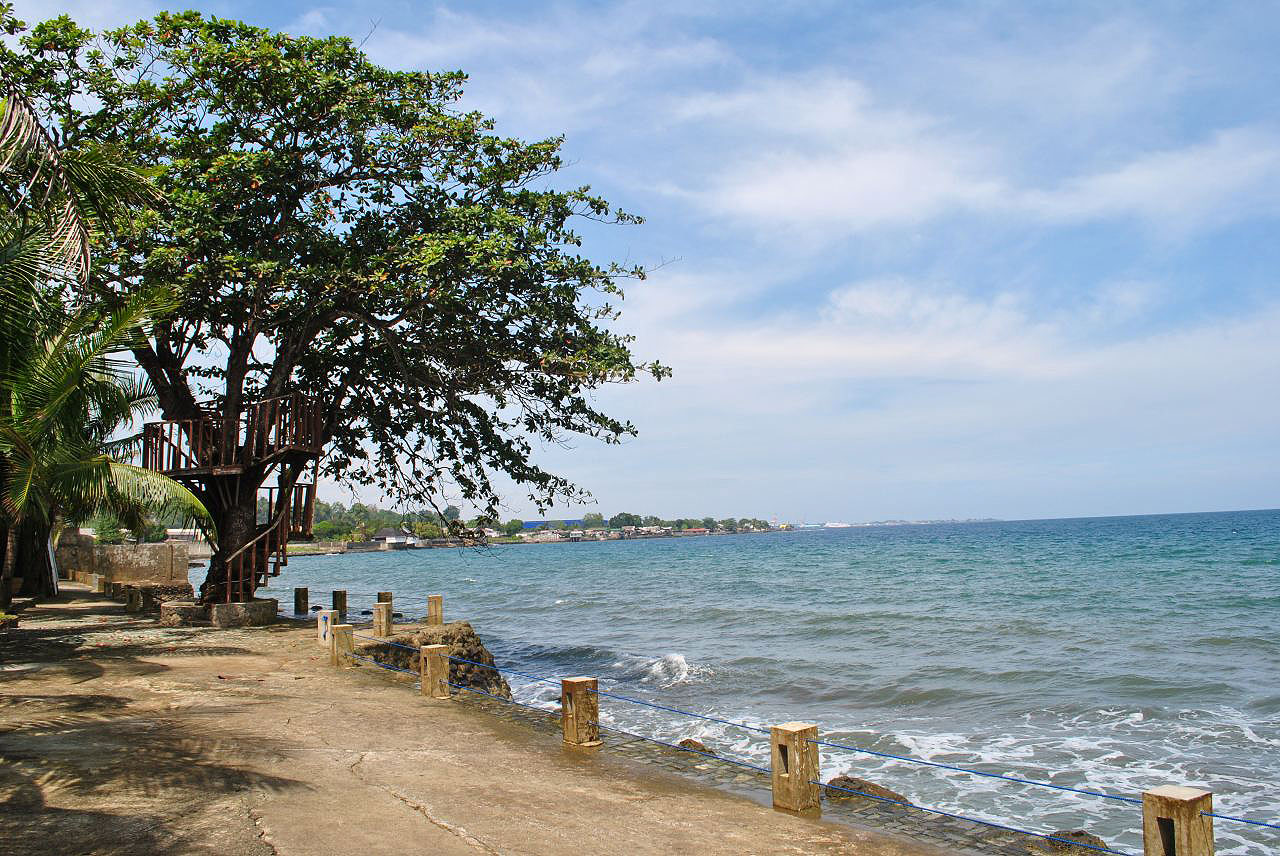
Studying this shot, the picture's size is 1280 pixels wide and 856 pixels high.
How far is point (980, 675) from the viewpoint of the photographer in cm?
1881

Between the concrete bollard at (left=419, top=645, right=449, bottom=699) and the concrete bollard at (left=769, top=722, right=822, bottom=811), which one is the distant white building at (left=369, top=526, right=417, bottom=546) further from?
the concrete bollard at (left=769, top=722, right=822, bottom=811)

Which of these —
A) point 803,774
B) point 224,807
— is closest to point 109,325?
point 224,807

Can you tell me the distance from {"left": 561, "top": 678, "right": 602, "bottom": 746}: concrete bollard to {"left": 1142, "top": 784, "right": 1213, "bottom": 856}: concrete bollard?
219 inches

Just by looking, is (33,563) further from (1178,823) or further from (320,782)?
(1178,823)

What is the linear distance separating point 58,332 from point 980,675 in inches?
682

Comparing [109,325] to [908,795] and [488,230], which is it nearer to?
[488,230]

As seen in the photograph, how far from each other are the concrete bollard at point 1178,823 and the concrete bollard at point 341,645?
1141 centimetres

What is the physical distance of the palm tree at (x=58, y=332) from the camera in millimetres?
8820

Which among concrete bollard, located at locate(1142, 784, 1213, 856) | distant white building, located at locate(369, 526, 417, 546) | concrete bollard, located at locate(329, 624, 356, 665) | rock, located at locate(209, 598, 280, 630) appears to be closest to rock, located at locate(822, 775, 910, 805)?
concrete bollard, located at locate(1142, 784, 1213, 856)

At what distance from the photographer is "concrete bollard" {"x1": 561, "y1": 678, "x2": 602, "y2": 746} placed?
32.4 feet

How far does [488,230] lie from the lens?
17.9 meters

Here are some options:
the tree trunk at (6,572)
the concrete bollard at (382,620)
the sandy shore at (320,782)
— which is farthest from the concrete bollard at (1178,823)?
the tree trunk at (6,572)

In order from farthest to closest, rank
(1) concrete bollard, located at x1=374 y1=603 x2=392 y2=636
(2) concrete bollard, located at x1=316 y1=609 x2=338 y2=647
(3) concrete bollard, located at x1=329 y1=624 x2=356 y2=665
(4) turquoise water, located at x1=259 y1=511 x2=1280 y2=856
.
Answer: (1) concrete bollard, located at x1=374 y1=603 x2=392 y2=636 → (2) concrete bollard, located at x1=316 y1=609 x2=338 y2=647 → (3) concrete bollard, located at x1=329 y1=624 x2=356 y2=665 → (4) turquoise water, located at x1=259 y1=511 x2=1280 y2=856

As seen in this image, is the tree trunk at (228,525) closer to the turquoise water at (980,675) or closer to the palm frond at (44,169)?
the turquoise water at (980,675)
